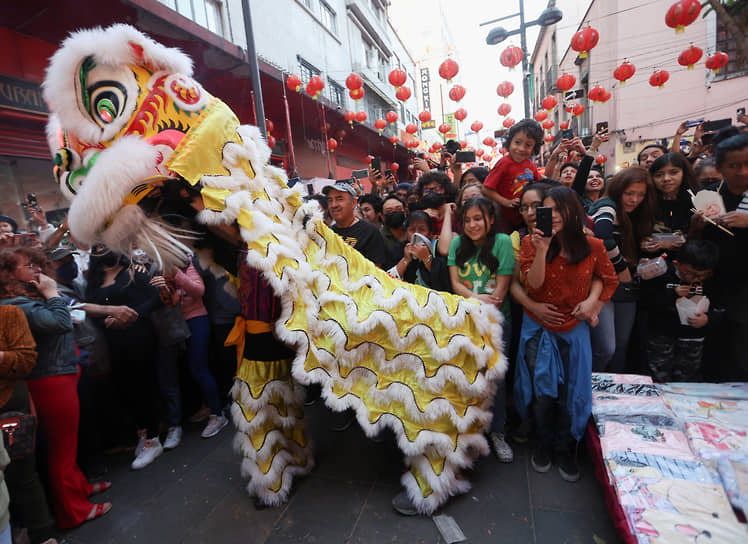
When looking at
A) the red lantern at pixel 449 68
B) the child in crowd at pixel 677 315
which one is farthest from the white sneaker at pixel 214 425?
the red lantern at pixel 449 68

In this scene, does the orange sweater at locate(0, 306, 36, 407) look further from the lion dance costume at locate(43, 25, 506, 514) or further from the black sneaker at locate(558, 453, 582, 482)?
the black sneaker at locate(558, 453, 582, 482)

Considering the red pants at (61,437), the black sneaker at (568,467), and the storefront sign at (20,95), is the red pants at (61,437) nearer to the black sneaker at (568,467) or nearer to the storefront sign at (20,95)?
the black sneaker at (568,467)

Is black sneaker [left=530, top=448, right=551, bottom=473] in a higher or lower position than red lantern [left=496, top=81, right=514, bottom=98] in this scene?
lower

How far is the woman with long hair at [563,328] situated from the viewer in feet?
7.25

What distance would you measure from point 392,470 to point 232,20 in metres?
9.37

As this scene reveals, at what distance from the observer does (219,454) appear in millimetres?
2812

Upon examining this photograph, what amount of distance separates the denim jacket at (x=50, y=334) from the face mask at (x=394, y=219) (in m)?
2.53

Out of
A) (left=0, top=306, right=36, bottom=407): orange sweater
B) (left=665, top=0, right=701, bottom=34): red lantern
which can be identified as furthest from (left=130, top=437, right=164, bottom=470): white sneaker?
(left=665, top=0, right=701, bottom=34): red lantern

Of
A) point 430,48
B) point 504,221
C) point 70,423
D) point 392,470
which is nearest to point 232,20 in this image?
point 504,221

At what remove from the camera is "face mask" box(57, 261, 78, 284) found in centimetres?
280

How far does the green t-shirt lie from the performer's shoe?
129 cm

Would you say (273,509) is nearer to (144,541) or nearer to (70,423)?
(144,541)

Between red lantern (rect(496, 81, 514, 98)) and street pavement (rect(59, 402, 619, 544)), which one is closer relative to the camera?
street pavement (rect(59, 402, 619, 544))

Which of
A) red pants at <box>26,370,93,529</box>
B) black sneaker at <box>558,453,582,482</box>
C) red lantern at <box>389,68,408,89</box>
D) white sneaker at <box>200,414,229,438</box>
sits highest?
red lantern at <box>389,68,408,89</box>
